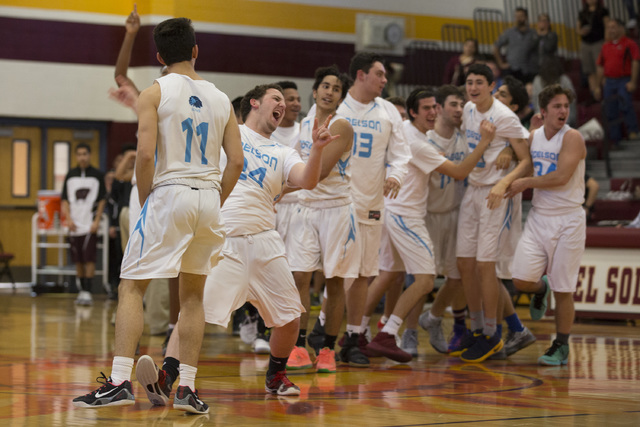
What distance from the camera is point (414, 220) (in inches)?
314

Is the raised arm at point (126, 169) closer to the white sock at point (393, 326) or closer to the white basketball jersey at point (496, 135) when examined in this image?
the white sock at point (393, 326)

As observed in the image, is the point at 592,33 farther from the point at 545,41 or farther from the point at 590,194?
the point at 590,194

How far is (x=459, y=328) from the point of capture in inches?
344

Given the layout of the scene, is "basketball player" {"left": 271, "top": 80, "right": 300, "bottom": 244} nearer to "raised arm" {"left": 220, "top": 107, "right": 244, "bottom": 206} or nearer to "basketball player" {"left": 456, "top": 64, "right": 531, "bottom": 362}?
"basketball player" {"left": 456, "top": 64, "right": 531, "bottom": 362}

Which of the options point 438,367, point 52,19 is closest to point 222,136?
point 438,367

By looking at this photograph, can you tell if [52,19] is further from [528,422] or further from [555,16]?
[528,422]

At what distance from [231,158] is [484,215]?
326 centimetres

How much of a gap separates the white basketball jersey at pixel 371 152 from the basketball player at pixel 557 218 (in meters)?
1.04

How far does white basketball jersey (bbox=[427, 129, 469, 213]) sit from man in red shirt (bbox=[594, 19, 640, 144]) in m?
7.82

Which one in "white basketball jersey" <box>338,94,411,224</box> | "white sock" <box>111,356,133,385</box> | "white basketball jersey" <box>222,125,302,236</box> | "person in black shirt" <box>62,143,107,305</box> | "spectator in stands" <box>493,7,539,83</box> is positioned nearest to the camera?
"white sock" <box>111,356,133,385</box>

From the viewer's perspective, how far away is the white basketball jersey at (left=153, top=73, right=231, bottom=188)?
5.18 meters

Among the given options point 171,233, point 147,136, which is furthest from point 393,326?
point 147,136

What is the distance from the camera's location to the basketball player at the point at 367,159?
300 inches

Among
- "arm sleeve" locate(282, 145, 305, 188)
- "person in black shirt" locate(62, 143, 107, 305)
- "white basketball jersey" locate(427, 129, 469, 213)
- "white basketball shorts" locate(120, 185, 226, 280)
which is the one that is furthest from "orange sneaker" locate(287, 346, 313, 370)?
"person in black shirt" locate(62, 143, 107, 305)
